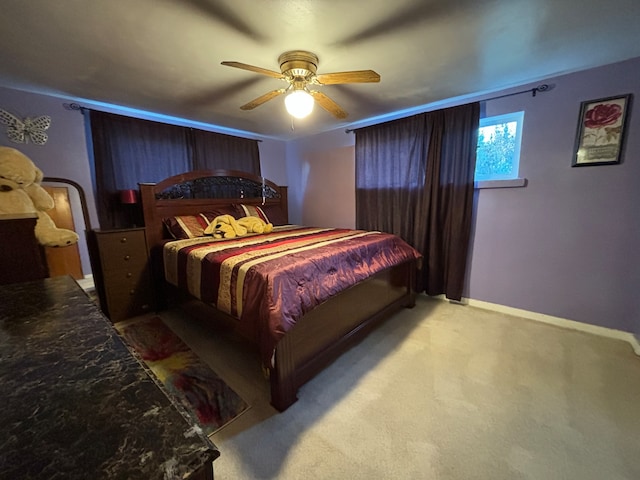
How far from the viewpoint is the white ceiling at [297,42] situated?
1360 mm

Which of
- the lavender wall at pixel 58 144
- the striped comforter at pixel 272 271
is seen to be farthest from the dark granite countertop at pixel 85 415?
the lavender wall at pixel 58 144

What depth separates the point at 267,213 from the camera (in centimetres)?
373

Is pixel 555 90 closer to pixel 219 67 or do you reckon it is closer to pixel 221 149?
pixel 219 67

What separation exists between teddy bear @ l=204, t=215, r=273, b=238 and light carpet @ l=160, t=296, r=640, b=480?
102 cm

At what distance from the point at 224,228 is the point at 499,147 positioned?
2902 mm

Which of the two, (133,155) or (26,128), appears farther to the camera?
(133,155)

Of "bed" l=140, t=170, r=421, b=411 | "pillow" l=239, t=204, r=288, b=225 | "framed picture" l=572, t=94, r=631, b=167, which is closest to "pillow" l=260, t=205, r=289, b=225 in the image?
"pillow" l=239, t=204, r=288, b=225

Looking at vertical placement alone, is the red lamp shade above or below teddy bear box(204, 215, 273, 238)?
above

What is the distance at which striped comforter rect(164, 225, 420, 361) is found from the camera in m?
1.46

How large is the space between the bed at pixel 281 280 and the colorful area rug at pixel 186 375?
0.31m

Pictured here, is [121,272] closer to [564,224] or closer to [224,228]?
[224,228]

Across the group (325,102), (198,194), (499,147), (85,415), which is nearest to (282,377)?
(85,415)

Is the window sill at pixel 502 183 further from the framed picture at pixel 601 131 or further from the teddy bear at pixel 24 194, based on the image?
the teddy bear at pixel 24 194

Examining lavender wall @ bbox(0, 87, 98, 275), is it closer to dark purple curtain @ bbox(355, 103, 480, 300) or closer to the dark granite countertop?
the dark granite countertop
